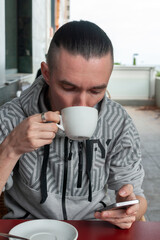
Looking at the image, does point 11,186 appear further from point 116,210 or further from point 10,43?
point 10,43

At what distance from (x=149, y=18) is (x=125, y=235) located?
22.2 m

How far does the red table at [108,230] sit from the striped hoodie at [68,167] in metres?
0.26

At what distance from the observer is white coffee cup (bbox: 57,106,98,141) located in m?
0.83

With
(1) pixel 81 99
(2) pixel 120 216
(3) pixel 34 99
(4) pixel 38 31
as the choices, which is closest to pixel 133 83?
(4) pixel 38 31

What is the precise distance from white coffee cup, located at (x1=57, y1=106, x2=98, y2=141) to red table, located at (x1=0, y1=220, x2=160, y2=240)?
0.25 meters

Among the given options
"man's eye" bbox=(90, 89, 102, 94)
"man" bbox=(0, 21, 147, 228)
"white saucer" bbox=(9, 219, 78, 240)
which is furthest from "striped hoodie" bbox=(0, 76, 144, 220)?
"white saucer" bbox=(9, 219, 78, 240)

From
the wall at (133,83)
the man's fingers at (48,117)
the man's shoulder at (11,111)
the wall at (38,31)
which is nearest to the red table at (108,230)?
the man's fingers at (48,117)

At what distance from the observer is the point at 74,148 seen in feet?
3.72

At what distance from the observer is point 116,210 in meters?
0.90

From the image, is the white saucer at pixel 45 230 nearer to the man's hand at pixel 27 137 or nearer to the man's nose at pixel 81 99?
the man's hand at pixel 27 137

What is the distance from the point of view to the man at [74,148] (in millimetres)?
997

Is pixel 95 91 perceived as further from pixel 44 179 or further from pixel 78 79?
pixel 44 179

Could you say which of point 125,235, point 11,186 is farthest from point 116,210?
point 11,186

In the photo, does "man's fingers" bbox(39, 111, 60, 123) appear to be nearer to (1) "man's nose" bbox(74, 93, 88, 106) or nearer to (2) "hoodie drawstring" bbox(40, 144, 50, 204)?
(1) "man's nose" bbox(74, 93, 88, 106)
